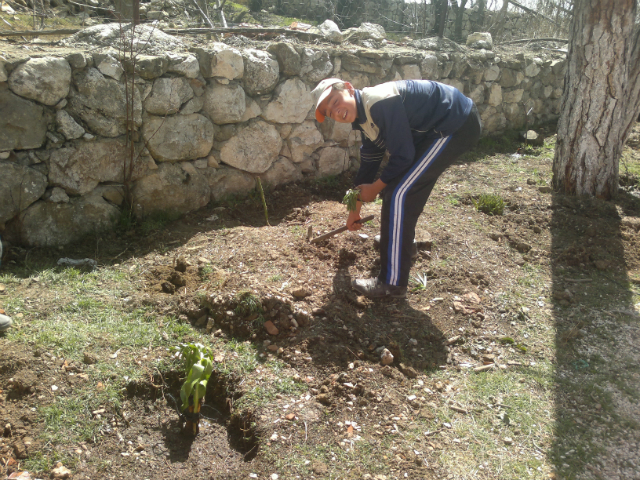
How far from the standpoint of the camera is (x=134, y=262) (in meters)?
3.74

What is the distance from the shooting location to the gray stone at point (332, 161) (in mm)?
5332

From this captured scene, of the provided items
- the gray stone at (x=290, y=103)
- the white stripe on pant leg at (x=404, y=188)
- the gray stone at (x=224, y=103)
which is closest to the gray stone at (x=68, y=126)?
the gray stone at (x=224, y=103)

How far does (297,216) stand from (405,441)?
101 inches

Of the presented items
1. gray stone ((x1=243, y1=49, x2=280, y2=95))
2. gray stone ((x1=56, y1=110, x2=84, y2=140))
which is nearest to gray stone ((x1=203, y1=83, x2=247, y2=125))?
gray stone ((x1=243, y1=49, x2=280, y2=95))

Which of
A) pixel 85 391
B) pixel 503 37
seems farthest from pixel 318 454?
pixel 503 37

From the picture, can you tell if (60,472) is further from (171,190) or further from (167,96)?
(167,96)

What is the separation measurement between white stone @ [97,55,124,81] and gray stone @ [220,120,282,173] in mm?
1126

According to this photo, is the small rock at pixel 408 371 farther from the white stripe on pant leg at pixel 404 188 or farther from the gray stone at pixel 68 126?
the gray stone at pixel 68 126

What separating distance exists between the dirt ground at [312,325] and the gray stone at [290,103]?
2.45ft

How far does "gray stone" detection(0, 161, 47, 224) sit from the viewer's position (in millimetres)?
3518

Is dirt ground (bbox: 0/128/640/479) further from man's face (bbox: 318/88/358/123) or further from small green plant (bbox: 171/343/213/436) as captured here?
man's face (bbox: 318/88/358/123)

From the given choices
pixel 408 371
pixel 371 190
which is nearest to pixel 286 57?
pixel 371 190

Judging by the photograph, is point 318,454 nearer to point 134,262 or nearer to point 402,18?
point 134,262

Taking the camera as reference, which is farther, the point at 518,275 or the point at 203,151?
the point at 203,151
